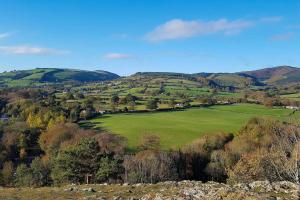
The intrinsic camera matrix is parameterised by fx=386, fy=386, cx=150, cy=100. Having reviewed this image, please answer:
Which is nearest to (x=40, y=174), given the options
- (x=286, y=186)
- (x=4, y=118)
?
(x=286, y=186)

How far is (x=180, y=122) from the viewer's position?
5212 inches

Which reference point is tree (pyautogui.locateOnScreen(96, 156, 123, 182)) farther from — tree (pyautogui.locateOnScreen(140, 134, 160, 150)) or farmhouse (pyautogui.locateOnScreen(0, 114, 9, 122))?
farmhouse (pyautogui.locateOnScreen(0, 114, 9, 122))

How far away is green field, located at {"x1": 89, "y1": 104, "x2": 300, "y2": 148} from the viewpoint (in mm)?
112500

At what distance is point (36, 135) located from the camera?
386 ft

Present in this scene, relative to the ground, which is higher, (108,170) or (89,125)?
(108,170)

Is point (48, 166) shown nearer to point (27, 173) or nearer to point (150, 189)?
point (27, 173)

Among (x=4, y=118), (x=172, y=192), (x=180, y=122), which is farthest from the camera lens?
(x=4, y=118)

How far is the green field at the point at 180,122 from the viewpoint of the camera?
112500 mm

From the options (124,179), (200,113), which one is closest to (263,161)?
(124,179)

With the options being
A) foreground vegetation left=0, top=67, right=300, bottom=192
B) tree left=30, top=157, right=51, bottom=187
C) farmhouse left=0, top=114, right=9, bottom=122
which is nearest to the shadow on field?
foreground vegetation left=0, top=67, right=300, bottom=192

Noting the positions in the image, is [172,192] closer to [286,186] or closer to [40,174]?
[286,186]

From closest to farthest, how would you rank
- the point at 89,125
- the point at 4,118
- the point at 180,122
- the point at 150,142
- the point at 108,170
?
the point at 108,170 < the point at 150,142 < the point at 89,125 < the point at 180,122 < the point at 4,118

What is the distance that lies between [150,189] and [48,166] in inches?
1799

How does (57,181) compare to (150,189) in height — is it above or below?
below
